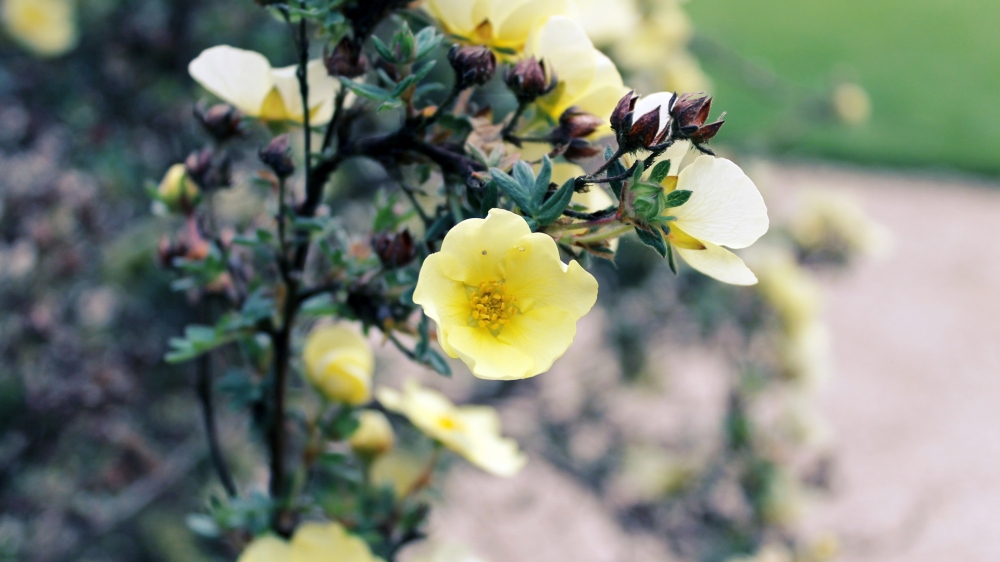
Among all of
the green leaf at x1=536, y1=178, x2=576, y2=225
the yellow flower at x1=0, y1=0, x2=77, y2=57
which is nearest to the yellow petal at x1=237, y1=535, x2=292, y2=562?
the green leaf at x1=536, y1=178, x2=576, y2=225

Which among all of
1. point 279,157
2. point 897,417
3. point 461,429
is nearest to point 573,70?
point 279,157

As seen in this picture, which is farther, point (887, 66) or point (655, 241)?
point (887, 66)

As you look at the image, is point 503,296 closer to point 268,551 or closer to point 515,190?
point 515,190

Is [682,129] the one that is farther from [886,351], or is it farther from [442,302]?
[886,351]

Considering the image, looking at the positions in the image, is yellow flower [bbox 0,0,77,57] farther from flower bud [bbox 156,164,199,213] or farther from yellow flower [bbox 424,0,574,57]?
yellow flower [bbox 424,0,574,57]

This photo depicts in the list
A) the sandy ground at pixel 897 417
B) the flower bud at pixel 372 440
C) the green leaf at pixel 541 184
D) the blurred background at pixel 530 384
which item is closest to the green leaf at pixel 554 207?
the green leaf at pixel 541 184
